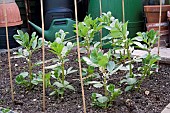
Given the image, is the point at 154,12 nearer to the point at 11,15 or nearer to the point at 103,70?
→ the point at 11,15

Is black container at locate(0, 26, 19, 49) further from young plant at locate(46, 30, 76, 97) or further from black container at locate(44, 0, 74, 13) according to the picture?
young plant at locate(46, 30, 76, 97)

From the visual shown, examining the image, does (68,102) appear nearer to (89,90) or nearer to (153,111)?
(89,90)

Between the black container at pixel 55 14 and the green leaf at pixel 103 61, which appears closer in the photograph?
the green leaf at pixel 103 61

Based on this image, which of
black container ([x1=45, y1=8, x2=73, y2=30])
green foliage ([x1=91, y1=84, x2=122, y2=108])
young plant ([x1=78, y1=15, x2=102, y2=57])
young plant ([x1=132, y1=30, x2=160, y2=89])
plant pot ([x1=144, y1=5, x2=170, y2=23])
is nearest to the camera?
green foliage ([x1=91, y1=84, x2=122, y2=108])

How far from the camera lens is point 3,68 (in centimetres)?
239

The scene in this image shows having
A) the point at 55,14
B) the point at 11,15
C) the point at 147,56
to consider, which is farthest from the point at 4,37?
the point at 147,56

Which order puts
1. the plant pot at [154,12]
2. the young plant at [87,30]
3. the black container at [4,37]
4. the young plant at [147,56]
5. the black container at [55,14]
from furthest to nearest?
the black container at [55,14] < the black container at [4,37] < the plant pot at [154,12] < the young plant at [87,30] < the young plant at [147,56]

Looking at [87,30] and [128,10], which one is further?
[128,10]

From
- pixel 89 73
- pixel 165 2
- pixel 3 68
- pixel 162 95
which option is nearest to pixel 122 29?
pixel 89 73

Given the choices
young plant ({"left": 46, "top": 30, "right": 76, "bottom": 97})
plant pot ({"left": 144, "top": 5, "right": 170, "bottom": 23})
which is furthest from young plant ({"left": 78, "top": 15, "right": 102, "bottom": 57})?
plant pot ({"left": 144, "top": 5, "right": 170, "bottom": 23})

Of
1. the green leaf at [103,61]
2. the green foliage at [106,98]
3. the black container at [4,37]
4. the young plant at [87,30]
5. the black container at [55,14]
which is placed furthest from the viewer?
the black container at [55,14]

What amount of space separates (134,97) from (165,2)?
1.82 m

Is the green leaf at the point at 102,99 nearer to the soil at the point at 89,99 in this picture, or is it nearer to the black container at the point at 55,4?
the soil at the point at 89,99

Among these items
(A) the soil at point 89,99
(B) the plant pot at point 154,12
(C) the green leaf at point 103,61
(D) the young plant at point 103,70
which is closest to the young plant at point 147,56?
(A) the soil at point 89,99
